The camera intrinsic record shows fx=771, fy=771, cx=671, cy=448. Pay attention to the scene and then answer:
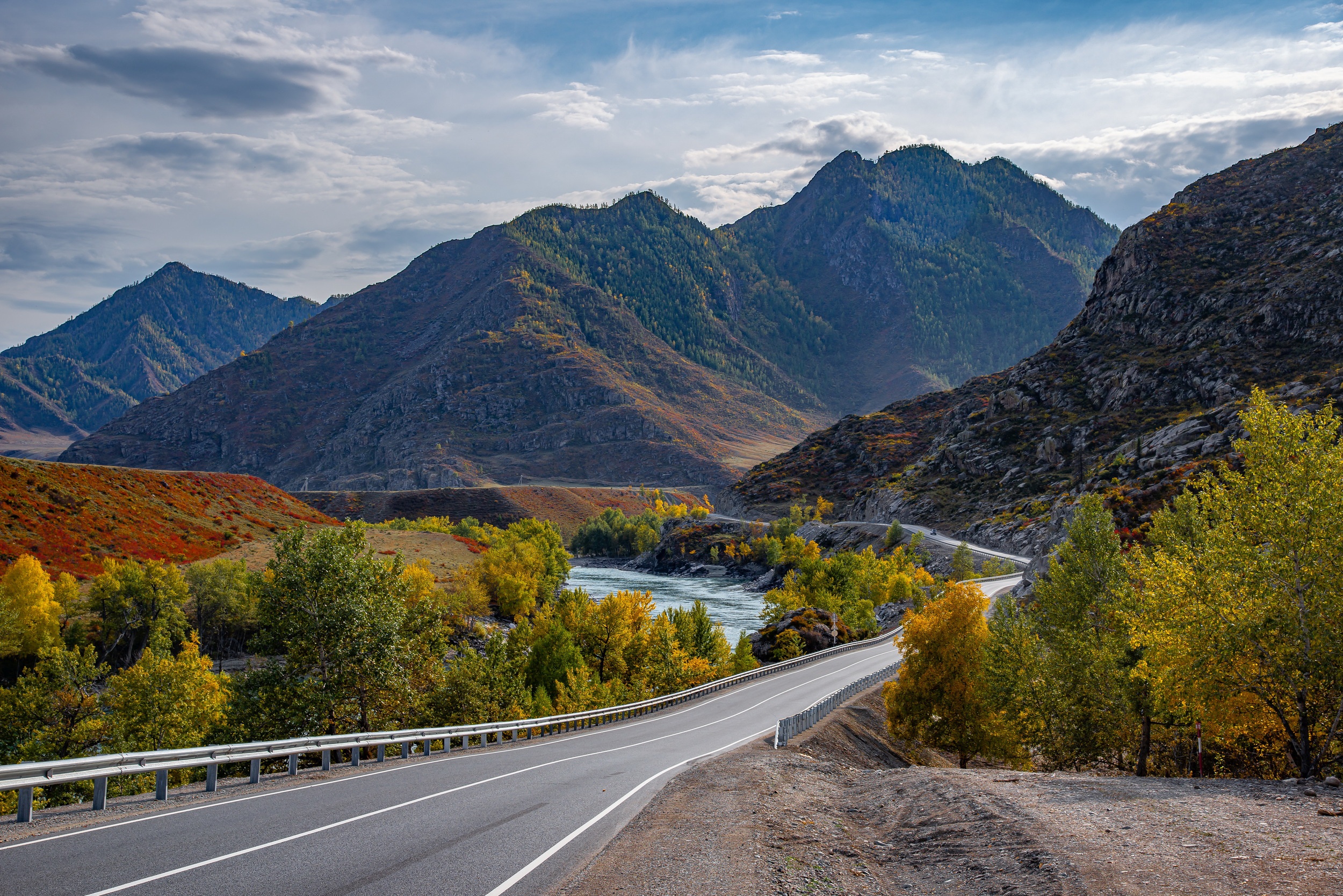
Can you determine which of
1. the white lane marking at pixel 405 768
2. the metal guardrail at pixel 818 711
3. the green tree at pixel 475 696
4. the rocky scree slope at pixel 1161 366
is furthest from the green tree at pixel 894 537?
the green tree at pixel 475 696

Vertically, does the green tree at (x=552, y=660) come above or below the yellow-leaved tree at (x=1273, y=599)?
below

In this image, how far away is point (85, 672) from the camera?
39.6m

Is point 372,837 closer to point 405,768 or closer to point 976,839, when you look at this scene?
point 405,768

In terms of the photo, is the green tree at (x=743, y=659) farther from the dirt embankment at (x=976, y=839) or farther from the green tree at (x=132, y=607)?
the green tree at (x=132, y=607)

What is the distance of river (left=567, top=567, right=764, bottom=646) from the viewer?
303 feet

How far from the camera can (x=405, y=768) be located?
58.4 feet

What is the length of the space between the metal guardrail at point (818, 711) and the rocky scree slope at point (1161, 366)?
39.3 meters

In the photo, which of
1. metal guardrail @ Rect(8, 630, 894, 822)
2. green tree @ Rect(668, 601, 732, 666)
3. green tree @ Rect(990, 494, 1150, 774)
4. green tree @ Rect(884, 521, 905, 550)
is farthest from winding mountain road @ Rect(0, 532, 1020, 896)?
green tree @ Rect(884, 521, 905, 550)

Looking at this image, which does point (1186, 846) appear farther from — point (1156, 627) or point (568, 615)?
point (568, 615)

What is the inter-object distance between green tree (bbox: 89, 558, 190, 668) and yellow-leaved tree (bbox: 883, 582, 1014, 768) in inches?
2032

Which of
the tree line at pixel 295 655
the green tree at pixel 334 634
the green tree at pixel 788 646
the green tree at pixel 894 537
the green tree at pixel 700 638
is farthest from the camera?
the green tree at pixel 894 537

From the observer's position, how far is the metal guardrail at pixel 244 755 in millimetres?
10750

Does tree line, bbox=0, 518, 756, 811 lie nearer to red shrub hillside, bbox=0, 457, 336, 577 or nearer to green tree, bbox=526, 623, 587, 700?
green tree, bbox=526, 623, 587, 700

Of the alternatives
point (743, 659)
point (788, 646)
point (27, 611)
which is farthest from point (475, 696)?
point (27, 611)
